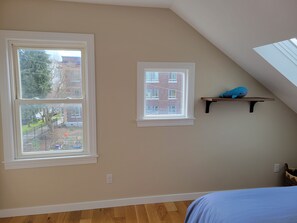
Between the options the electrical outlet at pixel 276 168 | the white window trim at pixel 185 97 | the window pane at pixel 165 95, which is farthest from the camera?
the electrical outlet at pixel 276 168

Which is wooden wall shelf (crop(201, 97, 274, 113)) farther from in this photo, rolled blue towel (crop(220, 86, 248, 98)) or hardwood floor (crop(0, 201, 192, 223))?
hardwood floor (crop(0, 201, 192, 223))

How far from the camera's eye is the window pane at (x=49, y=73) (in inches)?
90.0

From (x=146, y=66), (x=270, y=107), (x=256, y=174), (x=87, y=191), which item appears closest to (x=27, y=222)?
(x=87, y=191)

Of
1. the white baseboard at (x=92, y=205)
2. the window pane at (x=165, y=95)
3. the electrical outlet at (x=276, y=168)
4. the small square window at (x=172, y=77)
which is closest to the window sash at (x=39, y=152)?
the white baseboard at (x=92, y=205)

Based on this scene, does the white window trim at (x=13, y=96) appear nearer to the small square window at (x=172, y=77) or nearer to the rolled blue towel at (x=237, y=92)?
the small square window at (x=172, y=77)

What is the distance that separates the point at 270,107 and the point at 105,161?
7.25 ft

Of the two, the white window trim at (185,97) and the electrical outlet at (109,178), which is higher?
the white window trim at (185,97)

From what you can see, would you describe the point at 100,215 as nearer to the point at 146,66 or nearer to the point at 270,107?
the point at 146,66

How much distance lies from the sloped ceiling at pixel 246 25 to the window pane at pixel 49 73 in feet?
2.18

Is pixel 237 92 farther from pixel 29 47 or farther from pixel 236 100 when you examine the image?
pixel 29 47

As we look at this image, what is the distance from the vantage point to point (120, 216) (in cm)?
236

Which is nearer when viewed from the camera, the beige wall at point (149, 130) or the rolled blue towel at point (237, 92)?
the beige wall at point (149, 130)

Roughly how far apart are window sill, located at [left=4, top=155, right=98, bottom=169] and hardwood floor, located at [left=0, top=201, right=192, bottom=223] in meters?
0.56

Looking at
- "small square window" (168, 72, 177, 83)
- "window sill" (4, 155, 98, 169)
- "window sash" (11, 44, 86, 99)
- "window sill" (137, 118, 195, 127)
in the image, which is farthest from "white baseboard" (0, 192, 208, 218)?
"small square window" (168, 72, 177, 83)
